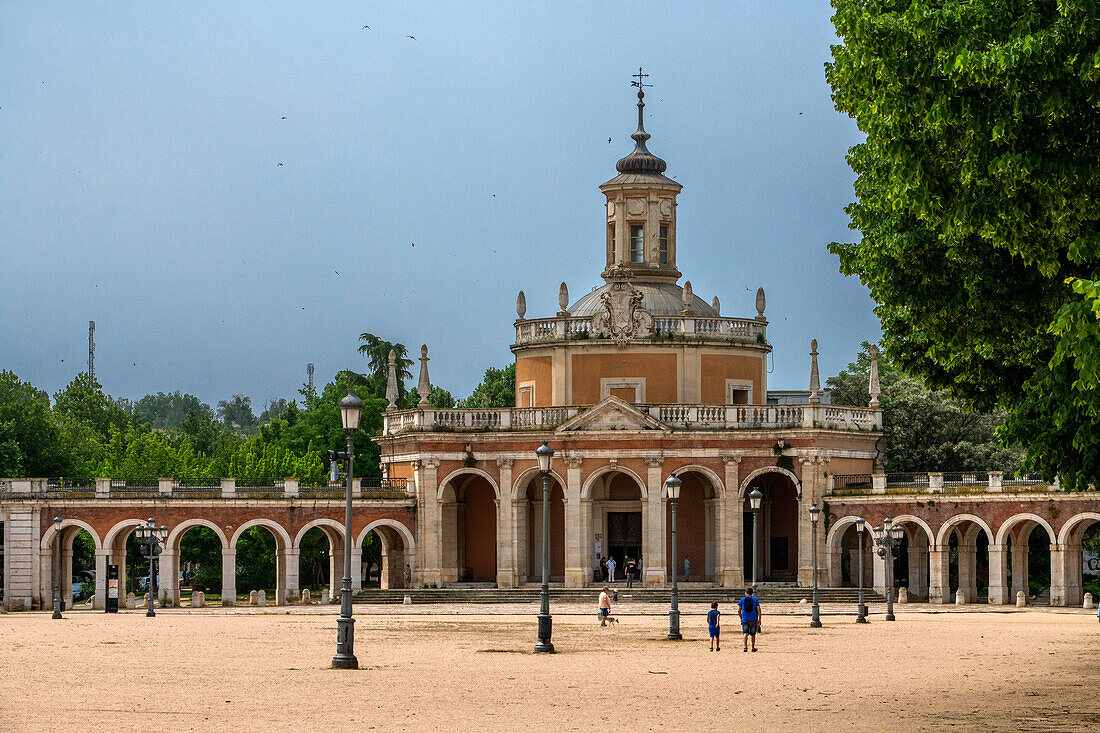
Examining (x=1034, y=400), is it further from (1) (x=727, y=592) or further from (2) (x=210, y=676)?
(1) (x=727, y=592)

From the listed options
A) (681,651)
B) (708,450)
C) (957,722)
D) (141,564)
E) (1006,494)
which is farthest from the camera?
(141,564)

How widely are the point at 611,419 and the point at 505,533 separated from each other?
6188 millimetres

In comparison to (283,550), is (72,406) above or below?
above

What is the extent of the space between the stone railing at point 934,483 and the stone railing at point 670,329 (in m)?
7.55

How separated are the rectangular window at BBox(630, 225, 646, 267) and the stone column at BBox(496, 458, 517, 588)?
1177 centimetres

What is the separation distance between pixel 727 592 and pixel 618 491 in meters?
7.80

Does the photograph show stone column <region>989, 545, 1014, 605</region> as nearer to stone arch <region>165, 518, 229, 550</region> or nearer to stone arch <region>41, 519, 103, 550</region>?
stone arch <region>165, 518, 229, 550</region>

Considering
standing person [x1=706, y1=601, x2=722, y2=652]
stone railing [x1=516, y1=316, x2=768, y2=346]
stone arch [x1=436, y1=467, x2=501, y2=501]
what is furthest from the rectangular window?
standing person [x1=706, y1=601, x2=722, y2=652]

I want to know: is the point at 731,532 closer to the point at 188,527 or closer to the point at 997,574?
the point at 997,574

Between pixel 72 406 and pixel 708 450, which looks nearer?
pixel 708 450

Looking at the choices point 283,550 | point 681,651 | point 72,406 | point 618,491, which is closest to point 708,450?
point 618,491

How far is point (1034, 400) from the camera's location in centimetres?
2491

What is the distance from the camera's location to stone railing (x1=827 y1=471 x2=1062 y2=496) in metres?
57.1

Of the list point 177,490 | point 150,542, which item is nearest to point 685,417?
point 177,490
